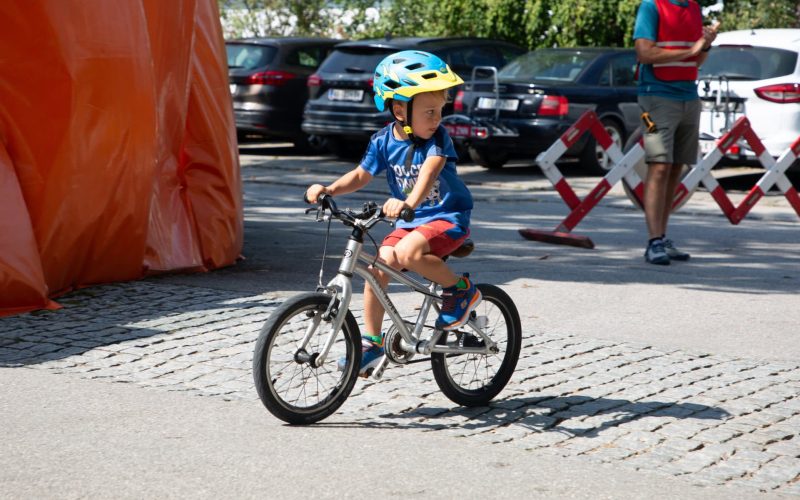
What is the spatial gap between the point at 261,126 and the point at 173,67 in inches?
389

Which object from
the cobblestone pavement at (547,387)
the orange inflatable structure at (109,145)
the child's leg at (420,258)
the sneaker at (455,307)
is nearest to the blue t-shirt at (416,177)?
the child's leg at (420,258)

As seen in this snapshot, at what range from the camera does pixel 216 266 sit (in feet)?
28.7

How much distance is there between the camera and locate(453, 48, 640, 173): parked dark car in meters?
15.6

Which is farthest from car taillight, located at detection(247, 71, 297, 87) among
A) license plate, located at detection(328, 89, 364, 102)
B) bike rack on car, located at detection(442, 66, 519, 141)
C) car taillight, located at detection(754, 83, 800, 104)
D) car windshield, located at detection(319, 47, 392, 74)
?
car taillight, located at detection(754, 83, 800, 104)

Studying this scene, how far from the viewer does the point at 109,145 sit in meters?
7.61

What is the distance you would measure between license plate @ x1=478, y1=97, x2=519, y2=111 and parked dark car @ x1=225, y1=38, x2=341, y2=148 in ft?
11.1

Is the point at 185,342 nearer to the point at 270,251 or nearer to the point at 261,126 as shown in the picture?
the point at 270,251

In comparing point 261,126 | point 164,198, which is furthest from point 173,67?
point 261,126

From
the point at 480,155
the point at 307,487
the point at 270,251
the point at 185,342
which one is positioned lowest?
the point at 480,155

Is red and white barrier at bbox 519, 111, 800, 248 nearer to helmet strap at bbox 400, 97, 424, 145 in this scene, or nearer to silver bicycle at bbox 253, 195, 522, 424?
silver bicycle at bbox 253, 195, 522, 424

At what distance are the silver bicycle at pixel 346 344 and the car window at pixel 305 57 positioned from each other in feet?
43.8

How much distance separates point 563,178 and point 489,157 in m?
6.09

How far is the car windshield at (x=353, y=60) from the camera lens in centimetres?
1708

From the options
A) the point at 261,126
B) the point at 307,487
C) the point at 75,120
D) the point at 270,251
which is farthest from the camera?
the point at 261,126
